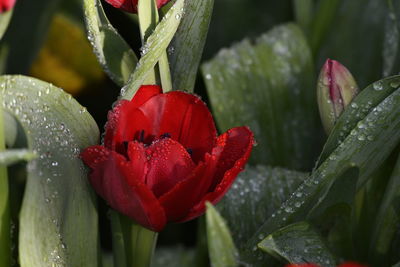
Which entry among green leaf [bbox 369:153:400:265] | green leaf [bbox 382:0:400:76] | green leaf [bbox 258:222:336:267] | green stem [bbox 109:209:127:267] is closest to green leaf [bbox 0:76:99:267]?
green stem [bbox 109:209:127:267]

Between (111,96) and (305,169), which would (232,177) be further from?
(111,96)

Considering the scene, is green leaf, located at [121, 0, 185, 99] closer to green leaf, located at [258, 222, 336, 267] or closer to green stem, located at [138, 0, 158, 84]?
green stem, located at [138, 0, 158, 84]

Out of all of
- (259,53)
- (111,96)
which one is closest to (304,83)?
(259,53)

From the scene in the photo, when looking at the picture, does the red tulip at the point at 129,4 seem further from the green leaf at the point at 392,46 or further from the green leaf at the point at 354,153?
the green leaf at the point at 392,46

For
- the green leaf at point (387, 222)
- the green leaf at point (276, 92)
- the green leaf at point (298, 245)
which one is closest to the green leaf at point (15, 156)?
the green leaf at point (298, 245)

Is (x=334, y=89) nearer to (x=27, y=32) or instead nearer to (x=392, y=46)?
(x=392, y=46)
